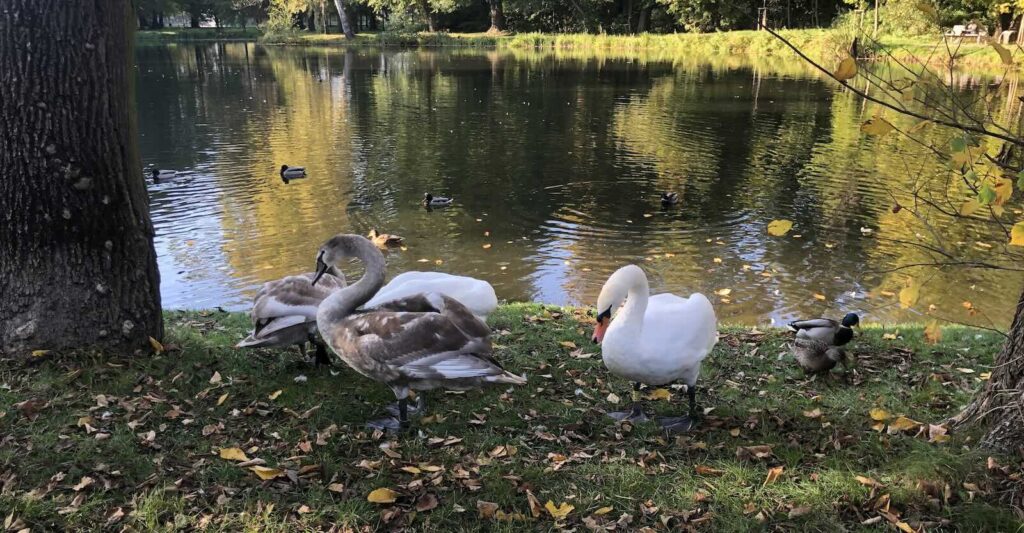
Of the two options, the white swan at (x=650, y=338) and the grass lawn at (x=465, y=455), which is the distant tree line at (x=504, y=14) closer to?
the white swan at (x=650, y=338)

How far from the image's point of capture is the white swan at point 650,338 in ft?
16.2

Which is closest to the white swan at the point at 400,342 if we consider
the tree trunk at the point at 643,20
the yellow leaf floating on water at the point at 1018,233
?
the yellow leaf floating on water at the point at 1018,233

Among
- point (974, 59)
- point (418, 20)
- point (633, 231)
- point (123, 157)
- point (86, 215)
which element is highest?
point (418, 20)

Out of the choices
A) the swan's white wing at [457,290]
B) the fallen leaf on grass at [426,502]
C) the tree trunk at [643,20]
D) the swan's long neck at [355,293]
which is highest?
the tree trunk at [643,20]

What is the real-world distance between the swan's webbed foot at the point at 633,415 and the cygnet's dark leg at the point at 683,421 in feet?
0.41

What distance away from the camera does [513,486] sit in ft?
13.6

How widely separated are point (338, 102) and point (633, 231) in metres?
21.0

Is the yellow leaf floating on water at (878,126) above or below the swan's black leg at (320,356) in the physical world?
above

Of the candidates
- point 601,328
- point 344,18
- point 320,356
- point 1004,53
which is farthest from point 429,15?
point 1004,53

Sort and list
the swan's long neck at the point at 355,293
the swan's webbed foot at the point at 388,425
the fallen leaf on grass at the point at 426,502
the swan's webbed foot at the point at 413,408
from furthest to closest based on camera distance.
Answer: the swan's webbed foot at the point at 413,408
the swan's long neck at the point at 355,293
the swan's webbed foot at the point at 388,425
the fallen leaf on grass at the point at 426,502

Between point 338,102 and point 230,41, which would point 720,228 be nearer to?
point 338,102

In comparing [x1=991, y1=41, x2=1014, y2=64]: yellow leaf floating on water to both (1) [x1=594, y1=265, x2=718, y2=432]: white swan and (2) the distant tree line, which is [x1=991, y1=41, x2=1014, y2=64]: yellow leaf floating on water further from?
(2) the distant tree line

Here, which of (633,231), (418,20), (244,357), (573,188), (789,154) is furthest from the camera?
(418,20)

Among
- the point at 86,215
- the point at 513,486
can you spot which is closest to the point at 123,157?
the point at 86,215
